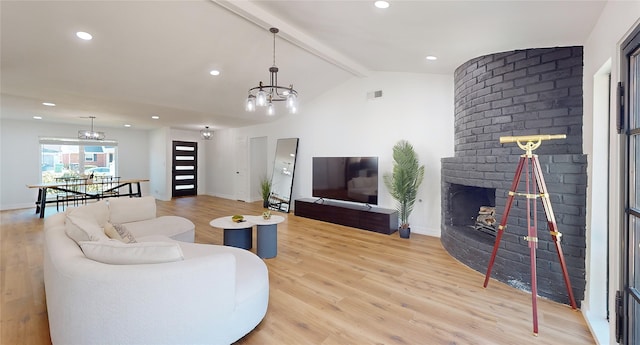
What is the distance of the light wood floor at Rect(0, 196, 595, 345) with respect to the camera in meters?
1.97

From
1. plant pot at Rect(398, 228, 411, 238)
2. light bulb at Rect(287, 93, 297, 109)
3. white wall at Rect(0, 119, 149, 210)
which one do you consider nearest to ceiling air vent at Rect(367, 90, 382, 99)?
plant pot at Rect(398, 228, 411, 238)

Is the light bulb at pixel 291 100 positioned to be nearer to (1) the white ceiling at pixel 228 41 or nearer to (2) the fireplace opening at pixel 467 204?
(1) the white ceiling at pixel 228 41

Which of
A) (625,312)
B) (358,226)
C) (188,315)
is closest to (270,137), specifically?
(358,226)

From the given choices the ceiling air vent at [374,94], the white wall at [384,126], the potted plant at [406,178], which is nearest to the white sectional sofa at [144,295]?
the potted plant at [406,178]

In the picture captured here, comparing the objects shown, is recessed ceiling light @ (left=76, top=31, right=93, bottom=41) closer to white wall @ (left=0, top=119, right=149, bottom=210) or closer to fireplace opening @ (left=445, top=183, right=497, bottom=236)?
fireplace opening @ (left=445, top=183, right=497, bottom=236)

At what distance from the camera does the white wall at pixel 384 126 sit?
14.8 feet

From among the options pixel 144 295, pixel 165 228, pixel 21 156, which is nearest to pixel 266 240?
pixel 165 228

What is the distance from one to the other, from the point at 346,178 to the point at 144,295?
422cm

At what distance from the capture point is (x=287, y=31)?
132 inches

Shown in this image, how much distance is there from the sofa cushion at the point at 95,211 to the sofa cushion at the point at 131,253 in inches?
52.1

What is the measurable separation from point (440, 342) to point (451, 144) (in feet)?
10.6

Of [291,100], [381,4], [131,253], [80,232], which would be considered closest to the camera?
[131,253]

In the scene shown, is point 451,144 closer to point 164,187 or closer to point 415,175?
point 415,175

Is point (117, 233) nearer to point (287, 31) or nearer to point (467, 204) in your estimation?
point (287, 31)
